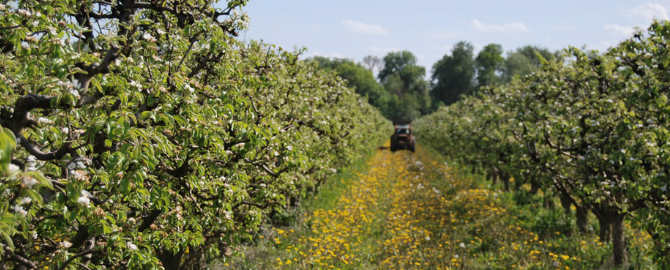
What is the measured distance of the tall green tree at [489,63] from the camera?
93.6 meters

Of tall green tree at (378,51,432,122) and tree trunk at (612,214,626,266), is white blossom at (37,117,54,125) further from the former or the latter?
tall green tree at (378,51,432,122)

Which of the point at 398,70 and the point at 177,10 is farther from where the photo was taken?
the point at 398,70

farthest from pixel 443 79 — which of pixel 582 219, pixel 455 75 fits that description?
pixel 582 219

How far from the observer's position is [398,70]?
134m

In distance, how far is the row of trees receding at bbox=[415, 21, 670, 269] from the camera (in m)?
5.16

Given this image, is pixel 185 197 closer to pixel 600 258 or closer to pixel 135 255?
pixel 135 255

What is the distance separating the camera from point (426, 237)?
7.95 m

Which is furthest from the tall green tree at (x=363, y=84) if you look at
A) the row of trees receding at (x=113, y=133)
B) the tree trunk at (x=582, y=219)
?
the row of trees receding at (x=113, y=133)

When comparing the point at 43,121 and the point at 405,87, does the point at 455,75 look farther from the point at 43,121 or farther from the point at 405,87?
the point at 43,121

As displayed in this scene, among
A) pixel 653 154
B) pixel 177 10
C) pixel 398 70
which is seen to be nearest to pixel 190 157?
pixel 177 10

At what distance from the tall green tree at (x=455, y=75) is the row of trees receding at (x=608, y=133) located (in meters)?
93.2

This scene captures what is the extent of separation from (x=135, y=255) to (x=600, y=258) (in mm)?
8268

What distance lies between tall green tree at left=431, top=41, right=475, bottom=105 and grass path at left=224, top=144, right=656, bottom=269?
3589 inches

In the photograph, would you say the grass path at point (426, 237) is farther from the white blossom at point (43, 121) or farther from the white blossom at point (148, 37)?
the white blossom at point (43, 121)
